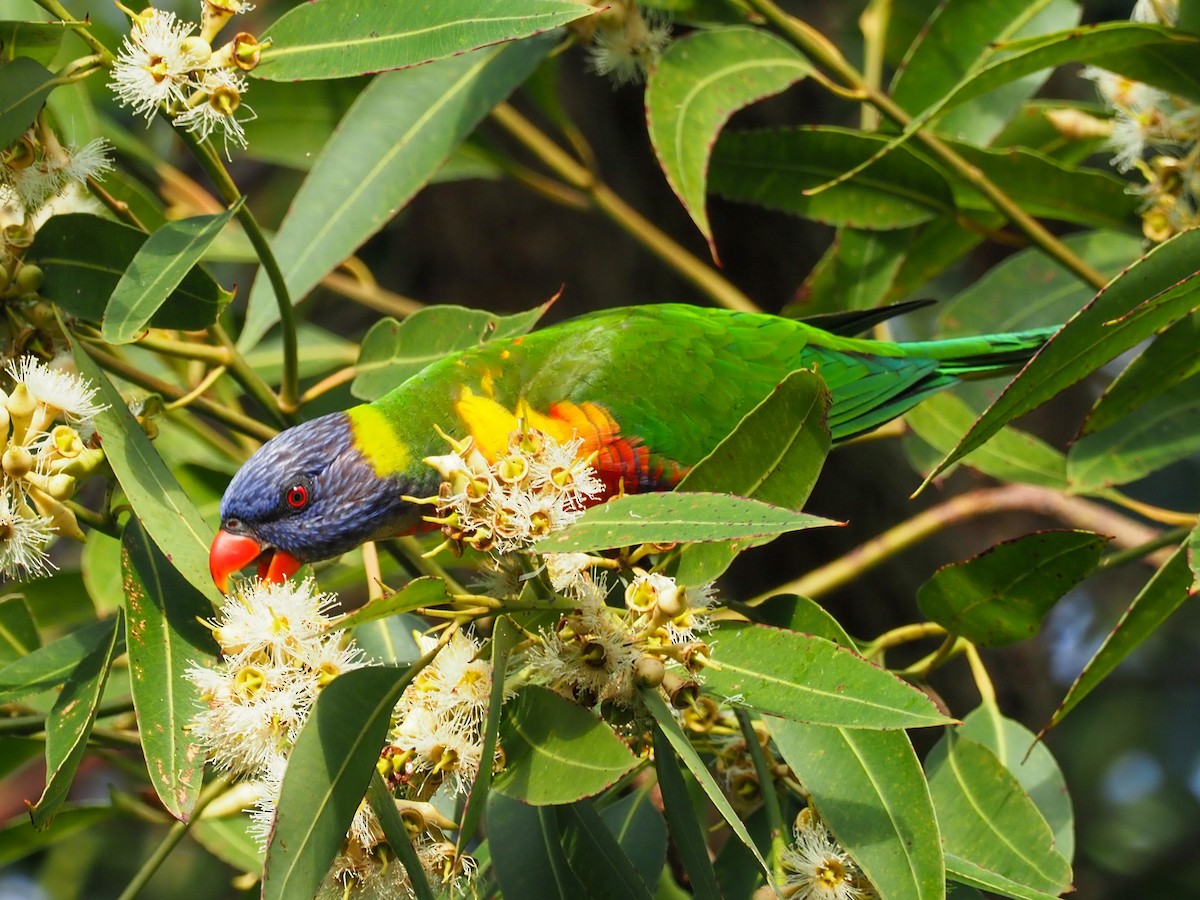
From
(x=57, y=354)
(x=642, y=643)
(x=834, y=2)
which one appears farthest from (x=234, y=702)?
(x=834, y=2)

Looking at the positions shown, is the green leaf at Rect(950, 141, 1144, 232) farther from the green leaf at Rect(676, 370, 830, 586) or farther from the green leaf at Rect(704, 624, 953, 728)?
the green leaf at Rect(704, 624, 953, 728)

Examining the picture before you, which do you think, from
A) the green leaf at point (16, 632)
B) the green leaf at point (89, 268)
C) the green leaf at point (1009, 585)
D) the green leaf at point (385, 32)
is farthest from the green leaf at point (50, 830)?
the green leaf at point (1009, 585)

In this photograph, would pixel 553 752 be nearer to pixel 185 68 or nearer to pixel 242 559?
pixel 242 559

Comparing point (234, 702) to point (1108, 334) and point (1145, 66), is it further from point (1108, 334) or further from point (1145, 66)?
point (1145, 66)

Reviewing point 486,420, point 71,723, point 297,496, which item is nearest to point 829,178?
point 486,420

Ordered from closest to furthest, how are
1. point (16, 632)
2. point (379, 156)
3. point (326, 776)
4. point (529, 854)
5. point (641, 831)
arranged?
point (326, 776) → point (529, 854) → point (641, 831) → point (16, 632) → point (379, 156)

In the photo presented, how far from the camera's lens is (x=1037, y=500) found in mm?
2363

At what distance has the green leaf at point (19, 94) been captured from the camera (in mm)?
1343

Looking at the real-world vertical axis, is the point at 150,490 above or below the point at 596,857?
above

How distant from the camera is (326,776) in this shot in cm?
107

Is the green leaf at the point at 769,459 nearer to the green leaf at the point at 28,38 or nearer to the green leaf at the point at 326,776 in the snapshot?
the green leaf at the point at 326,776

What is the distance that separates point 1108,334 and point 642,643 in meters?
0.72

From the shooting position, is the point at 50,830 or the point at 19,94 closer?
the point at 19,94

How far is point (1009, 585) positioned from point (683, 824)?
1.99ft
